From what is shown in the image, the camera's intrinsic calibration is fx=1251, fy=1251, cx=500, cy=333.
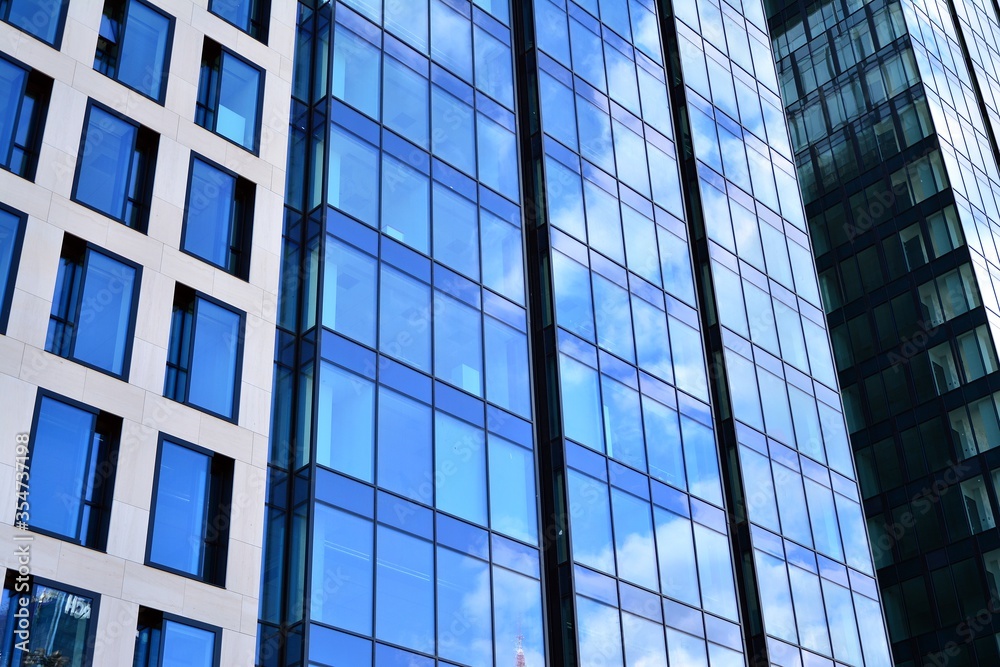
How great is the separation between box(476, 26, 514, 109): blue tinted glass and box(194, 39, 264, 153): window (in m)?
10.1

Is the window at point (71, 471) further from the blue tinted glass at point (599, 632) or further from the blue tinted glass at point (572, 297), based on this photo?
the blue tinted glass at point (572, 297)

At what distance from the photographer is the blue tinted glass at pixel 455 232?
34.4 meters

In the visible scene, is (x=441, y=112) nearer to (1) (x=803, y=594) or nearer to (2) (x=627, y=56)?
(2) (x=627, y=56)

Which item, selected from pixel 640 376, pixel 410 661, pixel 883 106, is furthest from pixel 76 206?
pixel 883 106

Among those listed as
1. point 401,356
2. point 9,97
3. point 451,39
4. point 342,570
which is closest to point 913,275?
point 451,39

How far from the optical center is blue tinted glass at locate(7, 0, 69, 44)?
26188 mm

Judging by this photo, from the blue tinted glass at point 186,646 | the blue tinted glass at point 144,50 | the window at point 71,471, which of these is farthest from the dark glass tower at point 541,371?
the blue tinted glass at point 144,50

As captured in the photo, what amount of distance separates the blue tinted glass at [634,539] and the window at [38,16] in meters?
18.9

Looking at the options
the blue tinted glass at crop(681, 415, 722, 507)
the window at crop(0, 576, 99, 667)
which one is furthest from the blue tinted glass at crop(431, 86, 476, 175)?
the window at crop(0, 576, 99, 667)

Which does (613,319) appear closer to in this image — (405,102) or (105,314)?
(405,102)

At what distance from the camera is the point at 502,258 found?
36500 millimetres

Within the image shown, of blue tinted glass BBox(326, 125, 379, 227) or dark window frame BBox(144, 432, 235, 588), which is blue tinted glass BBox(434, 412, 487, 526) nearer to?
blue tinted glass BBox(326, 125, 379, 227)

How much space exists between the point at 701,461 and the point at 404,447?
12.9 meters

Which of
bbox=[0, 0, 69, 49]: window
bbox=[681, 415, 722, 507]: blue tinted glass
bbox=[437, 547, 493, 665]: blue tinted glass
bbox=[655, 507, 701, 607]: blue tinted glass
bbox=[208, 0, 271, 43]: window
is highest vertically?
bbox=[208, 0, 271, 43]: window
